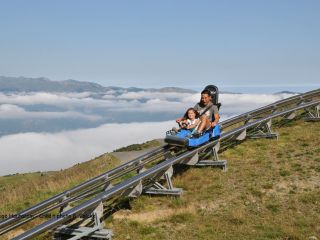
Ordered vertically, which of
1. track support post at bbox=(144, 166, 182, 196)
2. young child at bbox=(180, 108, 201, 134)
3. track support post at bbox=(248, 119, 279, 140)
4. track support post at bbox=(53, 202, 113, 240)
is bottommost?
track support post at bbox=(53, 202, 113, 240)

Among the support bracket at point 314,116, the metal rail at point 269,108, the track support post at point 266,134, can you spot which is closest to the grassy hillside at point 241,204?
the track support post at point 266,134

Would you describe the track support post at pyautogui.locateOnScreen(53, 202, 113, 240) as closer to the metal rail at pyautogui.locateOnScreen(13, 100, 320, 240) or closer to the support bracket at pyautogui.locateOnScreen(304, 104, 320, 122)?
the metal rail at pyautogui.locateOnScreen(13, 100, 320, 240)

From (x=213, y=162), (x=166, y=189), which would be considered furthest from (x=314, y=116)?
(x=166, y=189)

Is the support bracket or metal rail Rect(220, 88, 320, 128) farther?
the support bracket

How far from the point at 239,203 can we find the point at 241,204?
0.08 metres

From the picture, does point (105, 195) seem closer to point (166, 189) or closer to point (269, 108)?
point (166, 189)

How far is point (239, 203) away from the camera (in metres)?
11.2

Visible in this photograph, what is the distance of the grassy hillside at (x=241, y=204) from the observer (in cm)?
966

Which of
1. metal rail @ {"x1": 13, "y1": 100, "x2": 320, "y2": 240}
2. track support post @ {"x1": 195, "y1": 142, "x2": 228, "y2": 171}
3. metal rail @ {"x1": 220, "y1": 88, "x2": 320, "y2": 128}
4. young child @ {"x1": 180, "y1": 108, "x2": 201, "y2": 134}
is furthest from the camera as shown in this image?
metal rail @ {"x1": 220, "y1": 88, "x2": 320, "y2": 128}

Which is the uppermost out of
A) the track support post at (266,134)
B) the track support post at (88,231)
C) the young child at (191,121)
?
the young child at (191,121)

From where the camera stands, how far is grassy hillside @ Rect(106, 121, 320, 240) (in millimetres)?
9656

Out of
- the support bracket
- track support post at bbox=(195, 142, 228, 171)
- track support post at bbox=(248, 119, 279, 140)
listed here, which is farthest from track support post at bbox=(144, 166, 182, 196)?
the support bracket

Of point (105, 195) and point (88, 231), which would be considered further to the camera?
point (105, 195)

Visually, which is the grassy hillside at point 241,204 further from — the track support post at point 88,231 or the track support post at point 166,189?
the track support post at point 88,231
